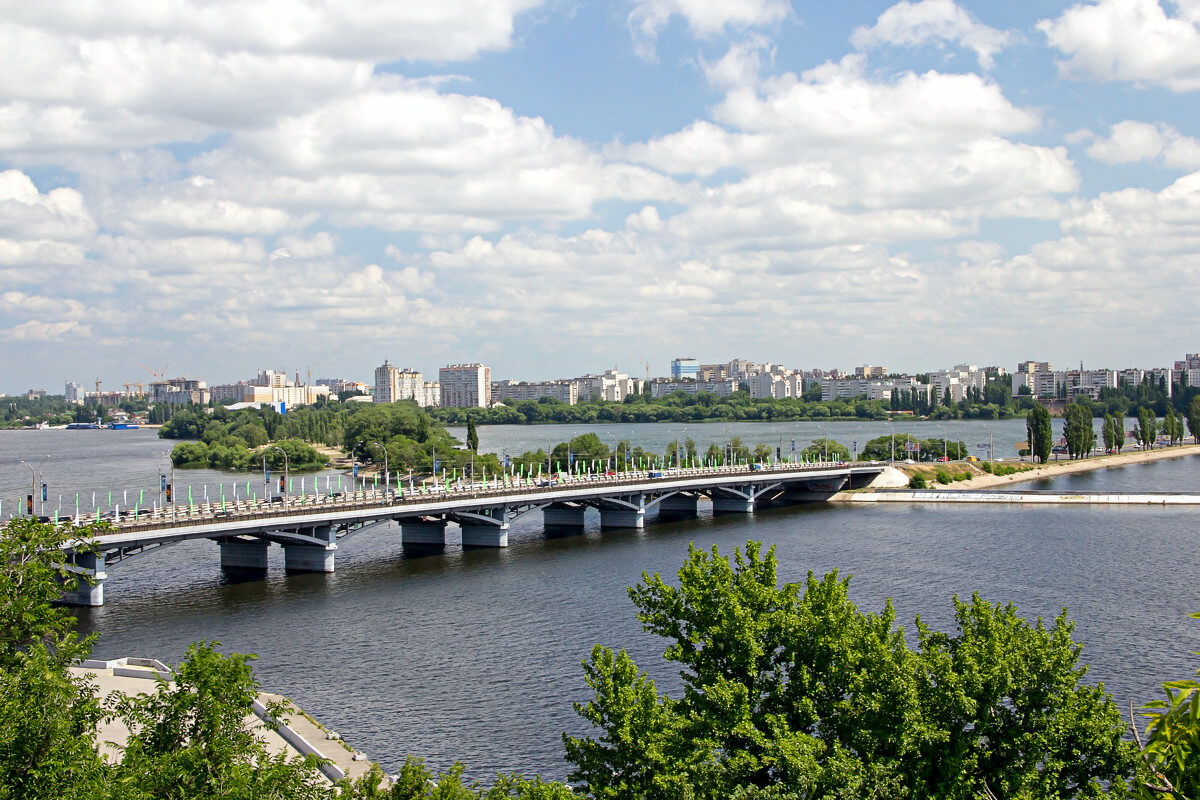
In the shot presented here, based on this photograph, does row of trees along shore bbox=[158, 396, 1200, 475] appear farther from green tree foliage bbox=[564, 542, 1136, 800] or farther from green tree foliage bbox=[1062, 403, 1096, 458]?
green tree foliage bbox=[564, 542, 1136, 800]

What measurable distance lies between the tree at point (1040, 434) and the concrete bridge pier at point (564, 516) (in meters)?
71.4

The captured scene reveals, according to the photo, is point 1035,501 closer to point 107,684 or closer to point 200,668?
point 107,684

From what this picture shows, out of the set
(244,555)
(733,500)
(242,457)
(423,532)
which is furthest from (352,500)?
(242,457)

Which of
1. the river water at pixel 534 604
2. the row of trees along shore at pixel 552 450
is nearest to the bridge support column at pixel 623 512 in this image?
the river water at pixel 534 604

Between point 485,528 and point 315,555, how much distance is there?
52.0 ft

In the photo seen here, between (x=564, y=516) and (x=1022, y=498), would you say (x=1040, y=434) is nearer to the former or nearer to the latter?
(x=1022, y=498)

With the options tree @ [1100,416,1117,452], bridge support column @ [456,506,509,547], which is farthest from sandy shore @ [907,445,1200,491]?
bridge support column @ [456,506,509,547]

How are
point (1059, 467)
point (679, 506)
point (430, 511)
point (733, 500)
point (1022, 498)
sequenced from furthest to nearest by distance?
point (1059, 467) → point (733, 500) → point (679, 506) → point (1022, 498) → point (430, 511)

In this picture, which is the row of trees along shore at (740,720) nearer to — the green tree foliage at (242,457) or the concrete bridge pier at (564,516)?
the concrete bridge pier at (564,516)

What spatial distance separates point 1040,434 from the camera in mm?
131875

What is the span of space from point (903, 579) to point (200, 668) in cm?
4884

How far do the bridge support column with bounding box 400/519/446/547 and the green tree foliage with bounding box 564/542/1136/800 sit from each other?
5656 centimetres

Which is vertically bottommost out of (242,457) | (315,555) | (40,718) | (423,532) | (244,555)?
(423,532)

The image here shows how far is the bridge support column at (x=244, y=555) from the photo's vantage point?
64625 mm
